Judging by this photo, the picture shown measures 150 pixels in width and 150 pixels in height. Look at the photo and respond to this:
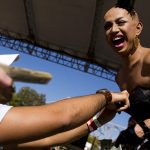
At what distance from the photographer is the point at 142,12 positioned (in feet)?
23.3

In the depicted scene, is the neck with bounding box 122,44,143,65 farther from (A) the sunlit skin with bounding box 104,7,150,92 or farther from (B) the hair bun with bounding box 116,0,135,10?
(B) the hair bun with bounding box 116,0,135,10

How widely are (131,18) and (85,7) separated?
5638 mm

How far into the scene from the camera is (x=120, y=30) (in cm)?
199

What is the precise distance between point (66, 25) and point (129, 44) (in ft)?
22.4

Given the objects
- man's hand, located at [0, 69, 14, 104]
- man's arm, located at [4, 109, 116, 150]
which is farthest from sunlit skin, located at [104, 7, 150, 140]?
man's hand, located at [0, 69, 14, 104]

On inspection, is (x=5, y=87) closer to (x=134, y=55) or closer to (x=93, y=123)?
(x=93, y=123)

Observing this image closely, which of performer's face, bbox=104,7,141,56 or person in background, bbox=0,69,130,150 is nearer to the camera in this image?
person in background, bbox=0,69,130,150

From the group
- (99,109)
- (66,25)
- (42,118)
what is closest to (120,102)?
(99,109)

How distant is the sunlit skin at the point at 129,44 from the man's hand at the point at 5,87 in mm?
1227

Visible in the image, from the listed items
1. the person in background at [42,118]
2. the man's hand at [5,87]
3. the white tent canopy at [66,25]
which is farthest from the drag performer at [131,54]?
the white tent canopy at [66,25]

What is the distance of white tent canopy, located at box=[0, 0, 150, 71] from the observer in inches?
297

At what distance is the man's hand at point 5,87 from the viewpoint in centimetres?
66

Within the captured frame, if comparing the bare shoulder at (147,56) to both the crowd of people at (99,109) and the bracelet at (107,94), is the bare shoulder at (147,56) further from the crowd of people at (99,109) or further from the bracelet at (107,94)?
the bracelet at (107,94)

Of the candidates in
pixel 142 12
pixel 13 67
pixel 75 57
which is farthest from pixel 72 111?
pixel 75 57
